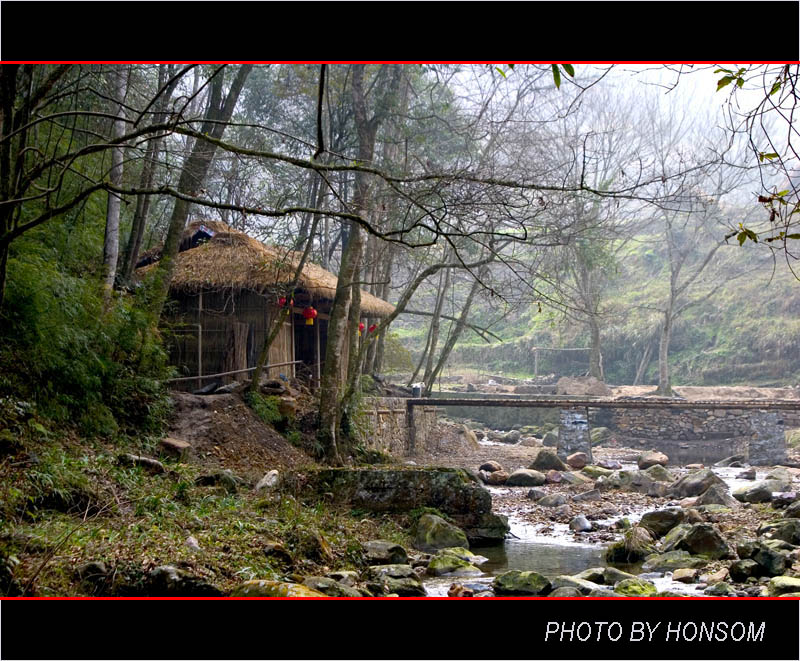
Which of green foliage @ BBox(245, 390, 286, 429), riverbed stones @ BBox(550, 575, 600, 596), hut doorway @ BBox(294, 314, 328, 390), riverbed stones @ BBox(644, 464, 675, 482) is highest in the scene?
hut doorway @ BBox(294, 314, 328, 390)

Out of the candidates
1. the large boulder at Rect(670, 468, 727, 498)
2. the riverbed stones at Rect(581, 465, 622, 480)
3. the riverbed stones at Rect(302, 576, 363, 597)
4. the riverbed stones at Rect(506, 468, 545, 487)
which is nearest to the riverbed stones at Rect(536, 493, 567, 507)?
the large boulder at Rect(670, 468, 727, 498)

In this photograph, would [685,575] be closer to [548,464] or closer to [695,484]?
[695,484]

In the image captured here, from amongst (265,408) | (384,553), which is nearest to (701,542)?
(384,553)

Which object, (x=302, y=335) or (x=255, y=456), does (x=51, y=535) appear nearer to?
(x=255, y=456)

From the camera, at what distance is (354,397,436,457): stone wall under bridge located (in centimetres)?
1198

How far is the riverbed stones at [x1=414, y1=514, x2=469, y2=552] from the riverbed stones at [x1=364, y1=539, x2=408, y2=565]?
2.07 ft

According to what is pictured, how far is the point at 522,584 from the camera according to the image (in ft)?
16.4

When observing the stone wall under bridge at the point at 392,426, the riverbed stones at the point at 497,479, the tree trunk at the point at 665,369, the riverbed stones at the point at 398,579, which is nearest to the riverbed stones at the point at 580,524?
the riverbed stones at the point at 398,579

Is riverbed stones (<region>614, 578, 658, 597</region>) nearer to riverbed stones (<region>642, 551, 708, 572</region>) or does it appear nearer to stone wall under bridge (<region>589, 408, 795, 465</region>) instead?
riverbed stones (<region>642, 551, 708, 572</region>)

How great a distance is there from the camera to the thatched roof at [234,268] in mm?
11203

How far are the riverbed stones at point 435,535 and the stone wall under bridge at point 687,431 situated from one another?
12119 mm

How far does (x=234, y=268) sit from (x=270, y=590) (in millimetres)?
8471

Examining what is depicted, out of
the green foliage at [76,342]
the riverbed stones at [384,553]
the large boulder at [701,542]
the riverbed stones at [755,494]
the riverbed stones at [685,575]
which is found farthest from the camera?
the riverbed stones at [755,494]

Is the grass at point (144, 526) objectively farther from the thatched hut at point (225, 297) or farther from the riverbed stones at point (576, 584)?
the thatched hut at point (225, 297)
